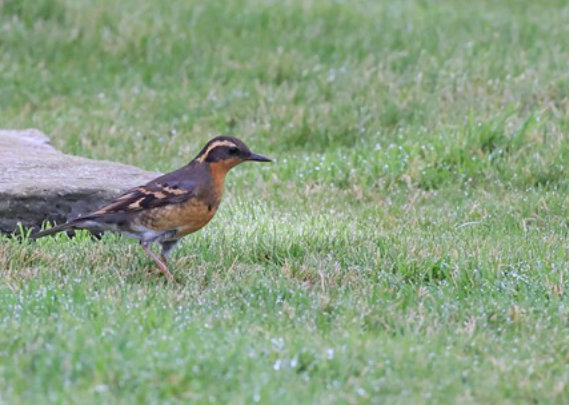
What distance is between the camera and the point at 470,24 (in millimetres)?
16188

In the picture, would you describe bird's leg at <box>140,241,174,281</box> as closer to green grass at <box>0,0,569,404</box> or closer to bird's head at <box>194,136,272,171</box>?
green grass at <box>0,0,569,404</box>

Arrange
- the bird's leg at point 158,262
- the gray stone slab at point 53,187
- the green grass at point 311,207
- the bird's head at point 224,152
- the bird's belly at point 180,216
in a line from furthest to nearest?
the gray stone slab at point 53,187
the bird's head at point 224,152
the bird's belly at point 180,216
the bird's leg at point 158,262
the green grass at point 311,207

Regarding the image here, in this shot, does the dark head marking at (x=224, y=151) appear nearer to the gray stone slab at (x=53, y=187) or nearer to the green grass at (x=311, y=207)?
the green grass at (x=311, y=207)

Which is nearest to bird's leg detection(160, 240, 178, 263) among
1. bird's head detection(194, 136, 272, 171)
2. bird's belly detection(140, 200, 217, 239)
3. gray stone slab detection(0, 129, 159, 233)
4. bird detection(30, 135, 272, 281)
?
bird detection(30, 135, 272, 281)

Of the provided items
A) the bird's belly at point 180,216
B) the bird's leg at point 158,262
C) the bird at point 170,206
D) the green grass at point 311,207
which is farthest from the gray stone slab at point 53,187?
the bird's belly at point 180,216

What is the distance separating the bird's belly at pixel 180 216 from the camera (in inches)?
310

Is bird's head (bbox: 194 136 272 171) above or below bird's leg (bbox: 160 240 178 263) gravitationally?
above

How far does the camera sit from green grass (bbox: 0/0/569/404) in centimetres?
579

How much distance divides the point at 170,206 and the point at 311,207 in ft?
8.88

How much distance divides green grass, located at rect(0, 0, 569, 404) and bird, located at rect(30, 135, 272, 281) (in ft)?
0.71

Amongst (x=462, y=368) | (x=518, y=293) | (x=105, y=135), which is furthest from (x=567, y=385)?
(x=105, y=135)

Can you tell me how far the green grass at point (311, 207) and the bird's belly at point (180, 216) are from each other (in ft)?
0.98

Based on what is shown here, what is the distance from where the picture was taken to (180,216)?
788 cm

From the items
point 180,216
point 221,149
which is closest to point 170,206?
point 180,216
